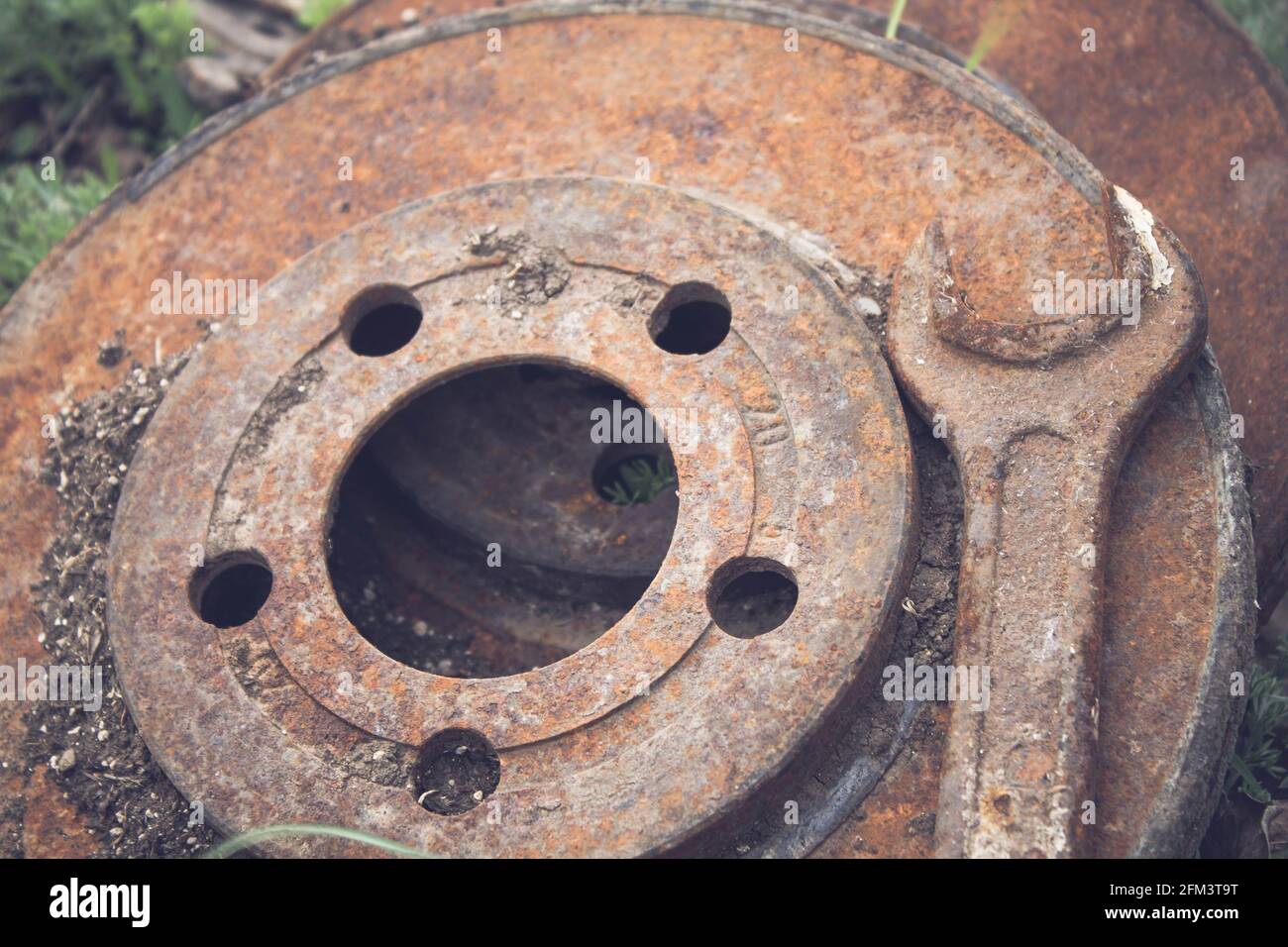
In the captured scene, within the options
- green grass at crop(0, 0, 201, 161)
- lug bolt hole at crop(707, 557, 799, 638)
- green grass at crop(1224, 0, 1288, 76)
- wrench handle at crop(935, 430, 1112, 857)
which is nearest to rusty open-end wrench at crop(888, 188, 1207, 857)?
wrench handle at crop(935, 430, 1112, 857)

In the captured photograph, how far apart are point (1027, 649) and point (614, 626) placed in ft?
2.67

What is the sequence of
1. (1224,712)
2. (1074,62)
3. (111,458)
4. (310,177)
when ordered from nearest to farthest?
(1224,712), (111,458), (310,177), (1074,62)

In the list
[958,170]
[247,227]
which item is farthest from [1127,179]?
[247,227]

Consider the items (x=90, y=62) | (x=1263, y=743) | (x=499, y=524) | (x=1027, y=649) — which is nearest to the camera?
(x=1027, y=649)

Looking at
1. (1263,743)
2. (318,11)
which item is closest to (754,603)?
(1263,743)

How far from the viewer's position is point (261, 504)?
2838 millimetres

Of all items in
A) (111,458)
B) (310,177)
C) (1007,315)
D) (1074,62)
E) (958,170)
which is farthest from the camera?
(1074,62)

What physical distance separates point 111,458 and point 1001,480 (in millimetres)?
2082

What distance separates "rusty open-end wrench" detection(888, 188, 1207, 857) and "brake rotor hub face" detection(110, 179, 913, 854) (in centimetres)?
15

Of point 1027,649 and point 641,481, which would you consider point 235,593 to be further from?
point 1027,649

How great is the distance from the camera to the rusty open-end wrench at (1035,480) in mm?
2318

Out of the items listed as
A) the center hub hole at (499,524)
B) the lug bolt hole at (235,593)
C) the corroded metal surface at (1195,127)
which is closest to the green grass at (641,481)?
the center hub hole at (499,524)

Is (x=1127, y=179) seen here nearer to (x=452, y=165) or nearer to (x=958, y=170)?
(x=958, y=170)

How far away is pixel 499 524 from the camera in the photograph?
353cm
